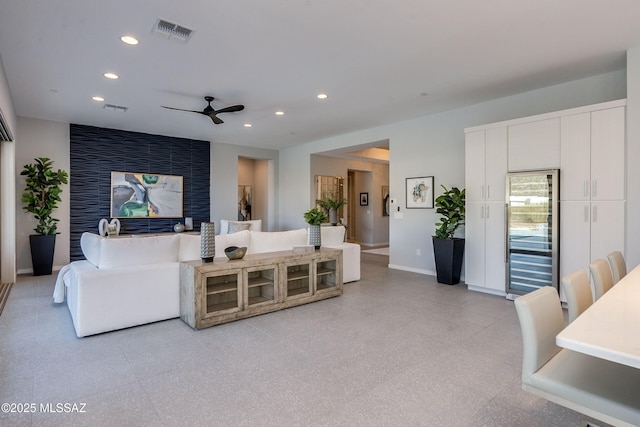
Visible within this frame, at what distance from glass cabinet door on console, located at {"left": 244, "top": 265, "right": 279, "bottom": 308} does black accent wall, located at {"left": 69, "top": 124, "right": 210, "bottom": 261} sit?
4701 millimetres

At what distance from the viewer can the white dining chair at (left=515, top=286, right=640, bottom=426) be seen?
4.36ft

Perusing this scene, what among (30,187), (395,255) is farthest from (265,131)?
(30,187)

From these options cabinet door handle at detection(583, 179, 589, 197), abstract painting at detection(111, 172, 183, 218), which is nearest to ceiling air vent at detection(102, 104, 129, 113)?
abstract painting at detection(111, 172, 183, 218)

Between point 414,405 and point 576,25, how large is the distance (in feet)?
11.5

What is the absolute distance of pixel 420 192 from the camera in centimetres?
623

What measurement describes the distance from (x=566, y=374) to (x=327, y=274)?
3288mm

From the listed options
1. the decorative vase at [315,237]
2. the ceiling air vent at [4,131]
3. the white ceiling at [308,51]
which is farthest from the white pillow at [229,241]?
the ceiling air vent at [4,131]

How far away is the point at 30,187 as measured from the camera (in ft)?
19.7

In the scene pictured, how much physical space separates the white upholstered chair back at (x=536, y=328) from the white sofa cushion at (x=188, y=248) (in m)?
3.31

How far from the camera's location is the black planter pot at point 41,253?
19.4 ft

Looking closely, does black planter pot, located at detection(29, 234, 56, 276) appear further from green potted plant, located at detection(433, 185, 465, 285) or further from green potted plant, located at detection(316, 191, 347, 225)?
green potted plant, located at detection(433, 185, 465, 285)

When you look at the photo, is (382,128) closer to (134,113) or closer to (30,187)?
(134,113)

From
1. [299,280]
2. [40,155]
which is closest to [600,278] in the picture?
[299,280]

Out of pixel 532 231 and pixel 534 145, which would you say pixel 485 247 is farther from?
pixel 534 145
